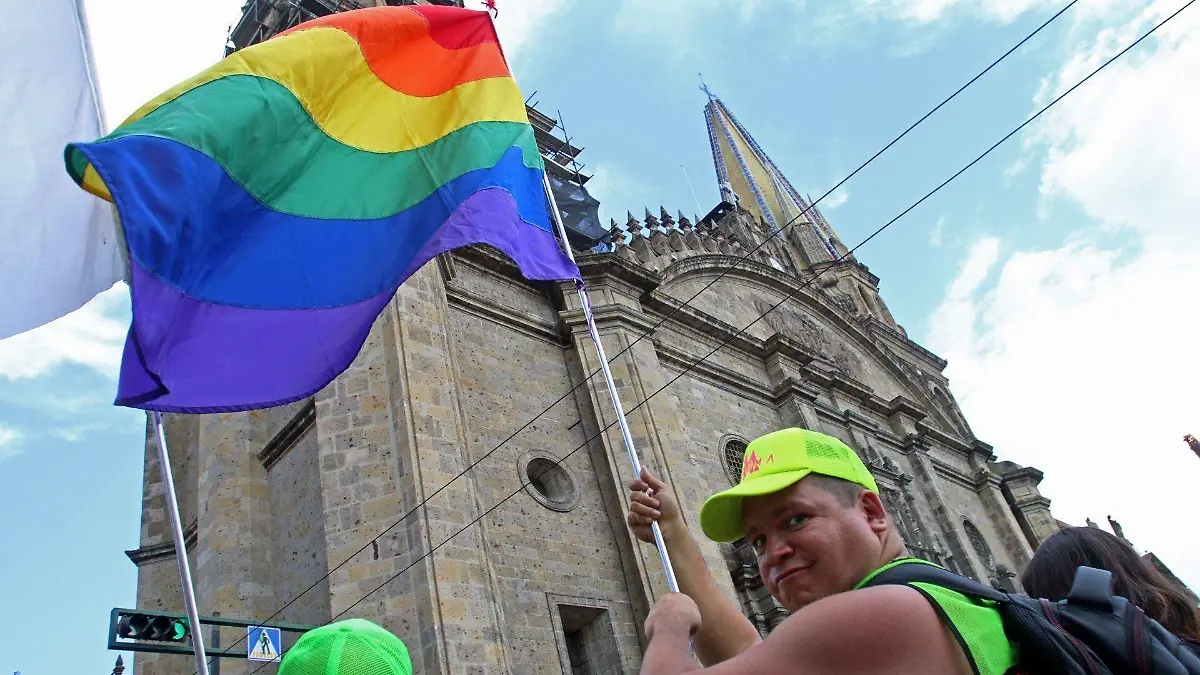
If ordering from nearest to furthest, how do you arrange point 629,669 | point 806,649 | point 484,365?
1. point 806,649
2. point 629,669
3. point 484,365

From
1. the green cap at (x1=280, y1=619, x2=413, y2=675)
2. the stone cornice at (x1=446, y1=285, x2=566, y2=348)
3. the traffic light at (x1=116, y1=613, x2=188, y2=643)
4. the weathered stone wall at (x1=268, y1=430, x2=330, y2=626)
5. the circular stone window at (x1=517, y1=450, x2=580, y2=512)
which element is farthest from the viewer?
the stone cornice at (x1=446, y1=285, x2=566, y2=348)

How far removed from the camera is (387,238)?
206 inches

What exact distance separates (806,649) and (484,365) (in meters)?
12.1

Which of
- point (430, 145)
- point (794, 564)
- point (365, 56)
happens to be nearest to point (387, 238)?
point (430, 145)

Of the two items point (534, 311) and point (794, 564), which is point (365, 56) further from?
point (534, 311)

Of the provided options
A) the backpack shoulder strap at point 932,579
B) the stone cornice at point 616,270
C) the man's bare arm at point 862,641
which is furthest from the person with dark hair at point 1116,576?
the stone cornice at point 616,270

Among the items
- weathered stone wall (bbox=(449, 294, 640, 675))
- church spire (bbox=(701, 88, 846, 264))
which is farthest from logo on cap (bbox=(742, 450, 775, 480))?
church spire (bbox=(701, 88, 846, 264))

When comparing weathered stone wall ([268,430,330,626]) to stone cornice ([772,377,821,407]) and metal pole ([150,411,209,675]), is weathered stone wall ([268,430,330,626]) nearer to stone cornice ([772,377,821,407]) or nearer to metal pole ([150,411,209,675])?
metal pole ([150,411,209,675])

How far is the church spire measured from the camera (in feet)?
114

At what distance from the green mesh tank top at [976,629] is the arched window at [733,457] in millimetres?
14616

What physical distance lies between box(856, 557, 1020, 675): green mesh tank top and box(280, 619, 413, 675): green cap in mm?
1601

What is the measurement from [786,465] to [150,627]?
25.8 ft

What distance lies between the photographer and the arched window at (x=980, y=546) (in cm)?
2433

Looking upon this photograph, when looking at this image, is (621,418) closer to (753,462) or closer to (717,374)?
(753,462)
